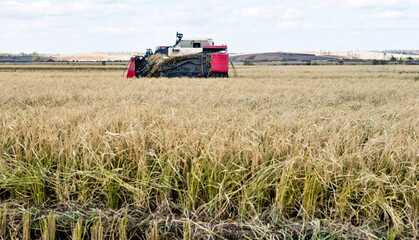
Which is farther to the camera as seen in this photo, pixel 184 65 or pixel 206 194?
pixel 184 65

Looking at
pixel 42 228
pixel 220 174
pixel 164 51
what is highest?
pixel 164 51

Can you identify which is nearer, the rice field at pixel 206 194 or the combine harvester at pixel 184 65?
the rice field at pixel 206 194

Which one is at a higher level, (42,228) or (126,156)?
(126,156)

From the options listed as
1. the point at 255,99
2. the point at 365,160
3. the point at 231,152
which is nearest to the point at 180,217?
the point at 231,152

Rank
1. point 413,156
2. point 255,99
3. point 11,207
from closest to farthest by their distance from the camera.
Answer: point 11,207, point 413,156, point 255,99

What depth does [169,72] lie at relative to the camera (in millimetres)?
15758

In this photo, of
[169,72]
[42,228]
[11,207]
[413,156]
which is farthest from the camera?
[169,72]

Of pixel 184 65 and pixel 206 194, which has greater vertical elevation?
pixel 184 65

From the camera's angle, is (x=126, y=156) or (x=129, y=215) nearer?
(x=129, y=215)

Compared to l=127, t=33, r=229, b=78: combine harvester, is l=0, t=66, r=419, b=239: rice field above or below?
below

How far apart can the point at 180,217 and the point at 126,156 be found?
0.74 m

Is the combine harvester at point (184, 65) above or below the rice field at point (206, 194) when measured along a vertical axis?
above

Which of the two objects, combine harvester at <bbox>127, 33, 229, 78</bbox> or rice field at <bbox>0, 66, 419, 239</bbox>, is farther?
combine harvester at <bbox>127, 33, 229, 78</bbox>

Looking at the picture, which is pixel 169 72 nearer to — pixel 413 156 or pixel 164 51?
pixel 164 51
